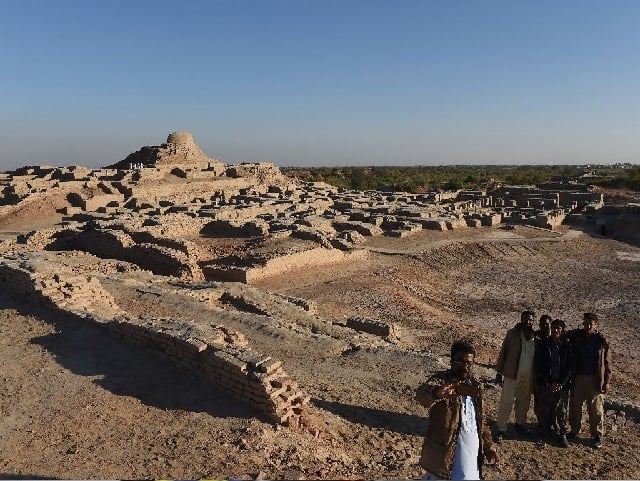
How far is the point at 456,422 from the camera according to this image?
3.23 meters

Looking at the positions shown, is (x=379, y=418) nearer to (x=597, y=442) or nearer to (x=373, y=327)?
(x=597, y=442)

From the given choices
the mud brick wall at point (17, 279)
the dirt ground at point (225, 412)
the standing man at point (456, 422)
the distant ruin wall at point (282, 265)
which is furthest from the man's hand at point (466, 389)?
the distant ruin wall at point (282, 265)

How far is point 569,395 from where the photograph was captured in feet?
18.5

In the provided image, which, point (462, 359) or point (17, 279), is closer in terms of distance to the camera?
point (462, 359)

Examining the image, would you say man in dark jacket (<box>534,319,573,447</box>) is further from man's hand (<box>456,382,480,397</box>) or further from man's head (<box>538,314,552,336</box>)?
man's hand (<box>456,382,480,397</box>)

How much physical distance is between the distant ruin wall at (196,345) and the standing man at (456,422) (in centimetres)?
191

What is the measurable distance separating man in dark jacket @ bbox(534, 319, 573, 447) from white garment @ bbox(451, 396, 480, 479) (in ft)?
7.15

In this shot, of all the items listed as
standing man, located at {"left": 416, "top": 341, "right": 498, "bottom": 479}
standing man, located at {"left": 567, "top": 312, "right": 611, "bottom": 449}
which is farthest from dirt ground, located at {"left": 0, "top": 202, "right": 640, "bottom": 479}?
standing man, located at {"left": 416, "top": 341, "right": 498, "bottom": 479}

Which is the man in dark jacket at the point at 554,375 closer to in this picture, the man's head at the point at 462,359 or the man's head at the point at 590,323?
the man's head at the point at 590,323

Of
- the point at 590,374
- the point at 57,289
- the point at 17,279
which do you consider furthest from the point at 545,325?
the point at 17,279

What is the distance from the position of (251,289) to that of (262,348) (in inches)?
162

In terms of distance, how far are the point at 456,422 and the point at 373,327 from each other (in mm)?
6413

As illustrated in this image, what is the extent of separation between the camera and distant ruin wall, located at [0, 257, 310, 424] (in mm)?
4957

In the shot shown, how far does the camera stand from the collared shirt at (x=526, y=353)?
507 centimetres
